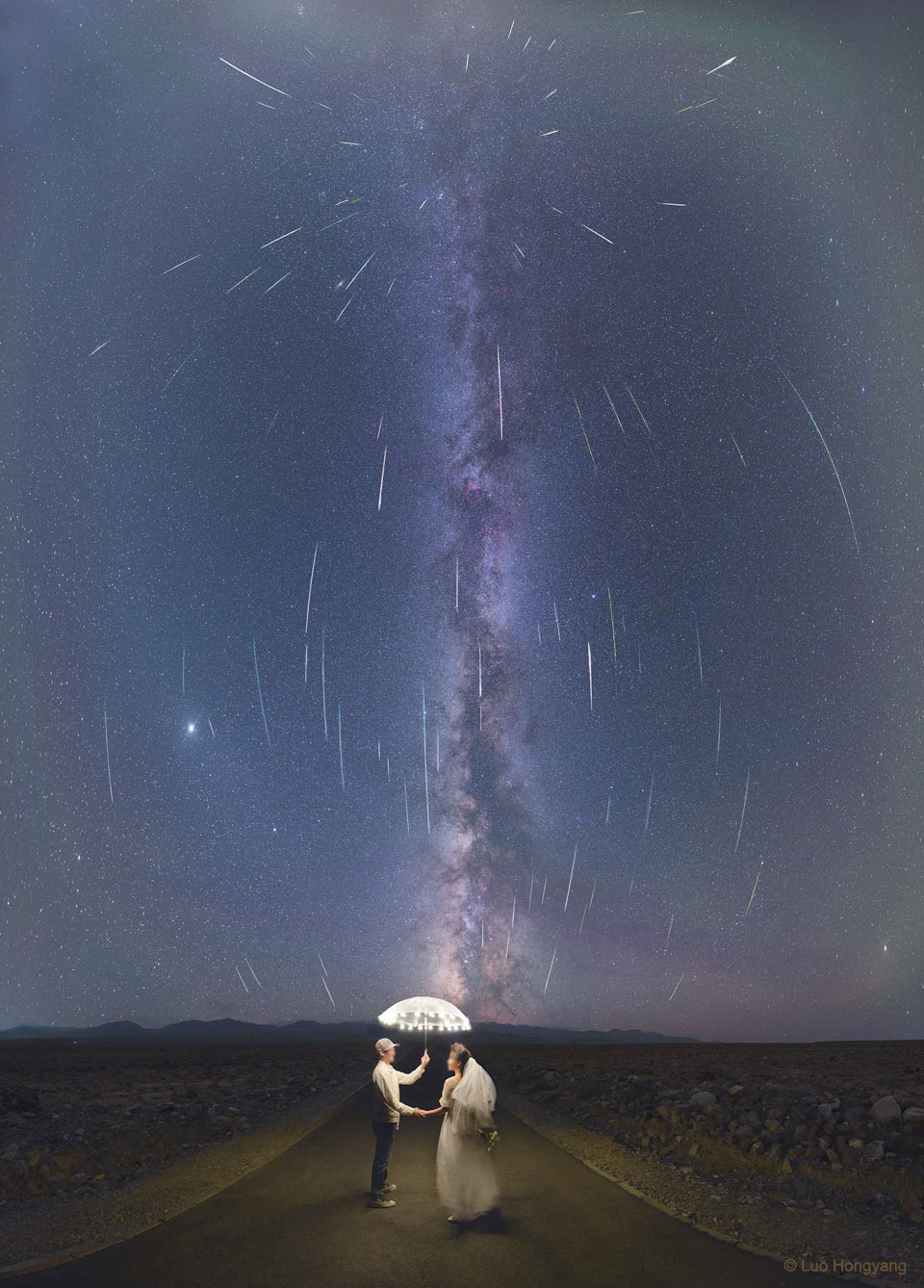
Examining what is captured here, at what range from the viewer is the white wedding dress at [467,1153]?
8.39 meters

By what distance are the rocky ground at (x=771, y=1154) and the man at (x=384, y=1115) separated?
3113mm

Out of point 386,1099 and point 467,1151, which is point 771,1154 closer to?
point 467,1151

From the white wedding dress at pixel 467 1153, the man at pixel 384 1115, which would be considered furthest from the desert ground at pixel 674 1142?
the man at pixel 384 1115

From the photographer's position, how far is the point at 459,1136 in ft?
28.2

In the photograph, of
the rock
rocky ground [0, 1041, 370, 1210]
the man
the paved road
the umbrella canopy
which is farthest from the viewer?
the umbrella canopy

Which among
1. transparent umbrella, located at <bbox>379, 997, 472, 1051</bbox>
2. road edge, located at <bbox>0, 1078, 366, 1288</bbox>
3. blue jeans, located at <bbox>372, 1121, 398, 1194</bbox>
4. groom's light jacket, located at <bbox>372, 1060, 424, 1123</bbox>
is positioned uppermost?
transparent umbrella, located at <bbox>379, 997, 472, 1051</bbox>

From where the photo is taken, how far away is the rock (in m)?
13.3

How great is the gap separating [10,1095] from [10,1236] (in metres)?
15.1

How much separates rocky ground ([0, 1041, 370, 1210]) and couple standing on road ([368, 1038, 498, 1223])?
173 inches

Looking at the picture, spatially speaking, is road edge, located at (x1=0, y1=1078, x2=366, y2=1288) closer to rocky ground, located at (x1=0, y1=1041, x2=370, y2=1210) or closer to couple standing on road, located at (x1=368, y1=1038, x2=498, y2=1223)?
rocky ground, located at (x1=0, y1=1041, x2=370, y2=1210)

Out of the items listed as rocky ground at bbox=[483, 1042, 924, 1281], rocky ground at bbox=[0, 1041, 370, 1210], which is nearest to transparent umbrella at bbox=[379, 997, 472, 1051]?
rocky ground at bbox=[483, 1042, 924, 1281]

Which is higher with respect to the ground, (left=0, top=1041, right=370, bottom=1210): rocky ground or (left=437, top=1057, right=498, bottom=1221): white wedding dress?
(left=437, top=1057, right=498, bottom=1221): white wedding dress

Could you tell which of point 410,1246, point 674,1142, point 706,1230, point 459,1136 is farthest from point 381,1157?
point 674,1142

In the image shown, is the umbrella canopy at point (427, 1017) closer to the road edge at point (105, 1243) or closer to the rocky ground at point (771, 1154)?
the rocky ground at point (771, 1154)
